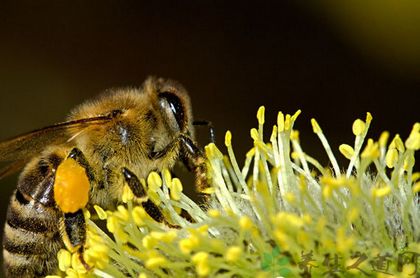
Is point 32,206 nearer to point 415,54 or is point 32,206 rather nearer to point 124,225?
point 124,225

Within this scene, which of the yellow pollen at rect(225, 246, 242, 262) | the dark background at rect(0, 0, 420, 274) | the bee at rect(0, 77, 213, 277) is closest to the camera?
the yellow pollen at rect(225, 246, 242, 262)

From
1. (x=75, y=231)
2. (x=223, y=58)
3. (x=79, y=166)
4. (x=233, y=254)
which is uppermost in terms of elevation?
(x=223, y=58)

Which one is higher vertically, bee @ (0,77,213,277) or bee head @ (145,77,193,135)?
bee head @ (145,77,193,135)

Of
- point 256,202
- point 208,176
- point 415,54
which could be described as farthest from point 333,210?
point 415,54

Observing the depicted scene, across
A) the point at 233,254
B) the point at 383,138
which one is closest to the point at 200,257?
the point at 233,254

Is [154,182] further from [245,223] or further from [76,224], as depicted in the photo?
[245,223]

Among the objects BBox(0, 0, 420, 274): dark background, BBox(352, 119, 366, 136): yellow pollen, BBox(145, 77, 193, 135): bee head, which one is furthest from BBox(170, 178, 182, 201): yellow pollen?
BBox(0, 0, 420, 274): dark background

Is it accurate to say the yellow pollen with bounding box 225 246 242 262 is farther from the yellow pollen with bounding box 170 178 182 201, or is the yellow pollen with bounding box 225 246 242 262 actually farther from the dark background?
the dark background
